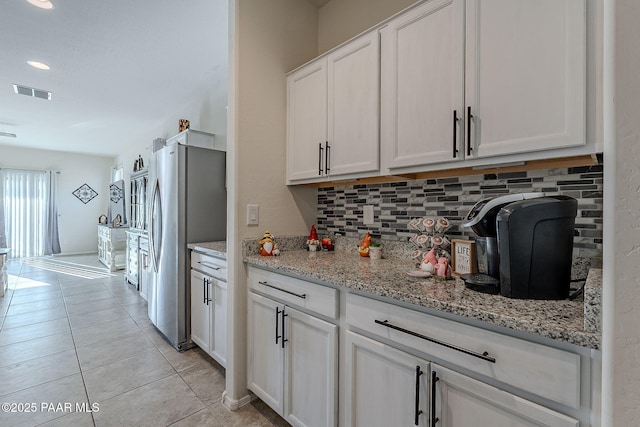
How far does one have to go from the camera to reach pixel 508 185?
4.40 feet

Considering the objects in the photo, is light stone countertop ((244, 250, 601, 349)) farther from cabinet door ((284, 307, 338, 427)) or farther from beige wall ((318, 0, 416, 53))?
beige wall ((318, 0, 416, 53))

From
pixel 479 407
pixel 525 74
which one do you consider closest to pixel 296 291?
pixel 479 407

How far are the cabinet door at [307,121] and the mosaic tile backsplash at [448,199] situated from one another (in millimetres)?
326

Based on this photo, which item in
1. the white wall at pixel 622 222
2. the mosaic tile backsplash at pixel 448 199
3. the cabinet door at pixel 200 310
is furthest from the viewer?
the cabinet door at pixel 200 310

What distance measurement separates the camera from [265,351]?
5.43 feet

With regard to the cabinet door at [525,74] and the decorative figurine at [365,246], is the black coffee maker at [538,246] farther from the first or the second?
the decorative figurine at [365,246]

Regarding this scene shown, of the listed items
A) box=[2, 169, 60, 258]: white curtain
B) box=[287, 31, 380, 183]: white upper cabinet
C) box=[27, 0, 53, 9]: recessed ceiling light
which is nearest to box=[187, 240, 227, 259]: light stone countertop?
box=[287, 31, 380, 183]: white upper cabinet

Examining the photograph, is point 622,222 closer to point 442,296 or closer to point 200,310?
point 442,296

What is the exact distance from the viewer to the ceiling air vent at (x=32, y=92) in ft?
12.0

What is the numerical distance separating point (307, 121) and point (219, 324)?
59.4 inches

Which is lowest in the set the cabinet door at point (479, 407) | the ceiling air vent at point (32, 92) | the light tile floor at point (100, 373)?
the light tile floor at point (100, 373)

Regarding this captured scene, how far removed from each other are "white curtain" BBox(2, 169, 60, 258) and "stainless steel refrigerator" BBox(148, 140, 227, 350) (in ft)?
21.9

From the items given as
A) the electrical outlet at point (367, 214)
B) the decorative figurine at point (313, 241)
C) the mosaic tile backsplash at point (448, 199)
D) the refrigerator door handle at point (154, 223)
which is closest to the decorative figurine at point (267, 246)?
the decorative figurine at point (313, 241)

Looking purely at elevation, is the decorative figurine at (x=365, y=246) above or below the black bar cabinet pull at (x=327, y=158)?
below
